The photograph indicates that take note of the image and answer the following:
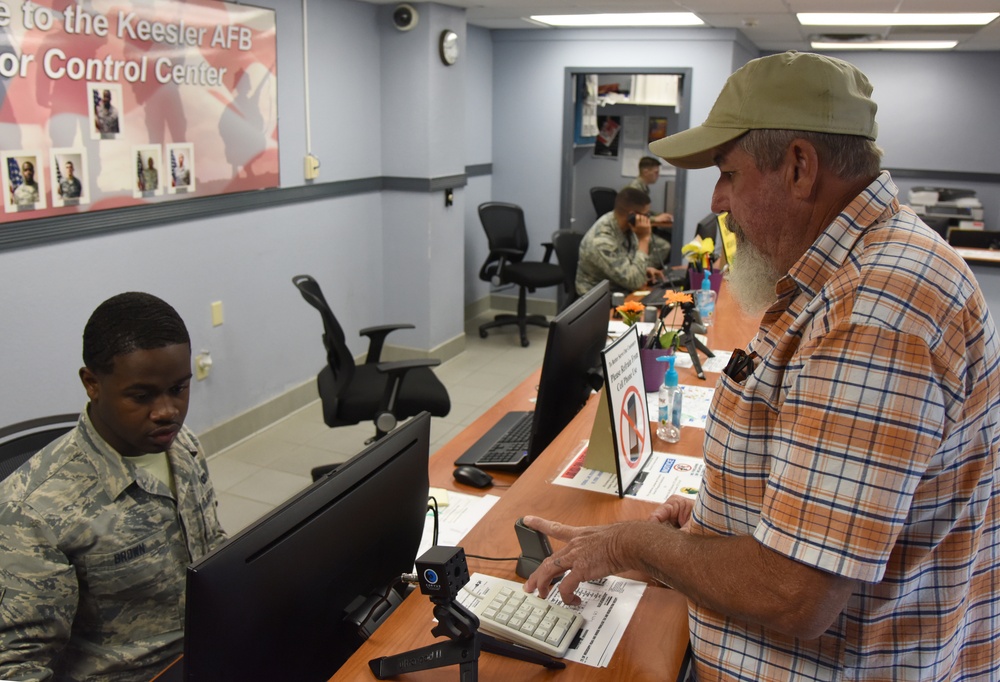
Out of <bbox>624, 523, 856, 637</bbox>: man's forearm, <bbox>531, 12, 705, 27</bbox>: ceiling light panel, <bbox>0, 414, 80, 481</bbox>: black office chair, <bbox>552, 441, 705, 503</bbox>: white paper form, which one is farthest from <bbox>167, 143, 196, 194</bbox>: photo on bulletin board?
<bbox>624, 523, 856, 637</bbox>: man's forearm

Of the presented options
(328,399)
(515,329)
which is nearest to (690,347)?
(328,399)

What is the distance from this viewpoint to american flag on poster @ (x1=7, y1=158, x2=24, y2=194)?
3109 mm

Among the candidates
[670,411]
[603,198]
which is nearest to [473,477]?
[670,411]

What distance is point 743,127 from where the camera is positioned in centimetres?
121

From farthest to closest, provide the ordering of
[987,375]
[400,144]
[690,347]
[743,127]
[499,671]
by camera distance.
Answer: [400,144] < [690,347] < [499,671] < [743,127] < [987,375]

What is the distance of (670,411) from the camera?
2557 millimetres

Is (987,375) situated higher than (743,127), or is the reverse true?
(743,127)

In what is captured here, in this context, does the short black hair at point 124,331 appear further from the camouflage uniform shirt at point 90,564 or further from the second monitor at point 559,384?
the second monitor at point 559,384

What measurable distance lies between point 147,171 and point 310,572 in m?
2.98

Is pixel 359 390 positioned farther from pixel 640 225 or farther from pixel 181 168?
pixel 640 225

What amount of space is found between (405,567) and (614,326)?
2465mm

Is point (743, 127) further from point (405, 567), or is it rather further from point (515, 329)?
point (515, 329)

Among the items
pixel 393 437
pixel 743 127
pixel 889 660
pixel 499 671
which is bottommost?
pixel 499 671

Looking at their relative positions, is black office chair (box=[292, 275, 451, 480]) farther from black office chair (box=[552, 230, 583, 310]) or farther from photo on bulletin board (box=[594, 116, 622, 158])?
photo on bulletin board (box=[594, 116, 622, 158])
